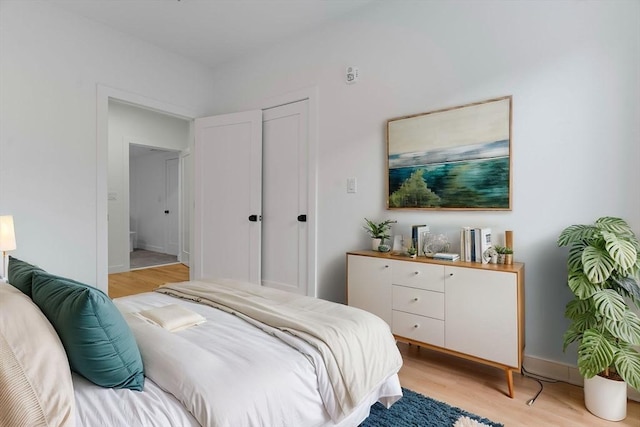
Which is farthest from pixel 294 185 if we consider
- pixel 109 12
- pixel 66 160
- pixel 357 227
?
pixel 109 12

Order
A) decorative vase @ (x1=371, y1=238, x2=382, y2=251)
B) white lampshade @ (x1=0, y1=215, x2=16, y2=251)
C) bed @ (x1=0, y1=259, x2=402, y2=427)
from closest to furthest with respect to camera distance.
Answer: bed @ (x1=0, y1=259, x2=402, y2=427)
white lampshade @ (x1=0, y1=215, x2=16, y2=251)
decorative vase @ (x1=371, y1=238, x2=382, y2=251)

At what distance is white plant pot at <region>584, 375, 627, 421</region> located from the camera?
1.74 m

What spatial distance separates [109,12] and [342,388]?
3.64 meters

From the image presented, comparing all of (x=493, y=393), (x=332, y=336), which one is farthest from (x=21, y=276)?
(x=493, y=393)

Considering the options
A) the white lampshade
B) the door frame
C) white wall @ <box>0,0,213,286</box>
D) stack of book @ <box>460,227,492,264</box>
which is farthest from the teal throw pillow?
stack of book @ <box>460,227,492,264</box>

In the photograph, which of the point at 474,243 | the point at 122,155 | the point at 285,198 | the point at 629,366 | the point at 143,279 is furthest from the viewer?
the point at 122,155

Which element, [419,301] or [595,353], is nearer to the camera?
[595,353]

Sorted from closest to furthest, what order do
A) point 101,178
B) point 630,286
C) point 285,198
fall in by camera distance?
1. point 630,286
2. point 101,178
3. point 285,198

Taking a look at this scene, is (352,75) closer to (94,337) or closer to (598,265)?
(598,265)

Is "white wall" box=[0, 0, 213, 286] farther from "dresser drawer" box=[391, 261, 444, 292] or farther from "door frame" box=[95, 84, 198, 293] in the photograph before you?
"dresser drawer" box=[391, 261, 444, 292]

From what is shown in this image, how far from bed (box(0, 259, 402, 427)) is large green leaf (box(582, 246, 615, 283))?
108 centimetres

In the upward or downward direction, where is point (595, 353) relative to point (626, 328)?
downward

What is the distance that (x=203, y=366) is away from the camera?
3.55 feet

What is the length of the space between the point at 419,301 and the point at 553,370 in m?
0.92
